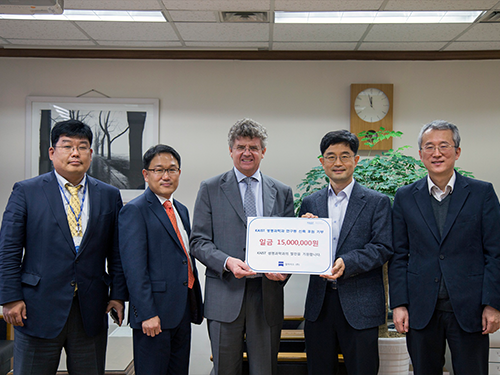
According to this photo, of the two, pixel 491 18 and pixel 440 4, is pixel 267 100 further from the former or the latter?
pixel 491 18

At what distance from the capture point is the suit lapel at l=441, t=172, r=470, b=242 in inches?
68.2

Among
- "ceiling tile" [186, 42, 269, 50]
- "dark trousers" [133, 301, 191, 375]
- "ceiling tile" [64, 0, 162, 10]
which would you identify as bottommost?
"dark trousers" [133, 301, 191, 375]

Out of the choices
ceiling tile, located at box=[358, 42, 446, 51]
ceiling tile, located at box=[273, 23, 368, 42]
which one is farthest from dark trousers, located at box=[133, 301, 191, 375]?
ceiling tile, located at box=[358, 42, 446, 51]

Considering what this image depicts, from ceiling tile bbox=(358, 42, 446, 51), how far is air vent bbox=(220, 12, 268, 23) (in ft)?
3.63

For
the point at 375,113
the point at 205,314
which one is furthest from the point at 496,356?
the point at 205,314

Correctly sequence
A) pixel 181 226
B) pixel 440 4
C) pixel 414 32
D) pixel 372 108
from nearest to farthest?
pixel 181 226
pixel 440 4
pixel 414 32
pixel 372 108

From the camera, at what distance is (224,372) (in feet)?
6.02

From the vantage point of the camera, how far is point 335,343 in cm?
188

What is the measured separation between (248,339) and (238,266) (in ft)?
1.35

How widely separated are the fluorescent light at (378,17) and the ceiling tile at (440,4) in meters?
0.11

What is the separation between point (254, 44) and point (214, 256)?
239cm

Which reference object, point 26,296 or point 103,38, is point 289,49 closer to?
point 103,38

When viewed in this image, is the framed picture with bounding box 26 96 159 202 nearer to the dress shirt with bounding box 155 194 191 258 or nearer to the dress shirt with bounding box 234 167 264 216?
the dress shirt with bounding box 155 194 191 258

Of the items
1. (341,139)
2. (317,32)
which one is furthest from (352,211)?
(317,32)
